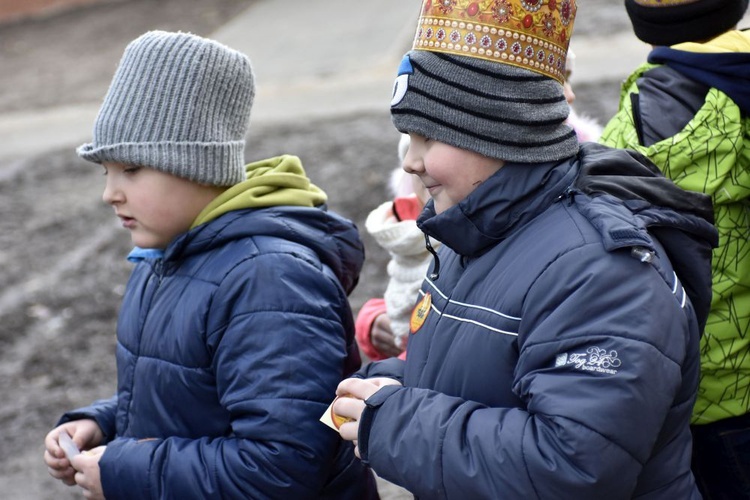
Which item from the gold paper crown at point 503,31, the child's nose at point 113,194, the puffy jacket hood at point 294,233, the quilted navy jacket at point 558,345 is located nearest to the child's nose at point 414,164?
the quilted navy jacket at point 558,345

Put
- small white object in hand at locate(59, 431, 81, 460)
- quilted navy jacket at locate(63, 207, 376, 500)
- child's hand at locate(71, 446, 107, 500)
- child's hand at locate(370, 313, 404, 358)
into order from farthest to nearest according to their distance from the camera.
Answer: child's hand at locate(370, 313, 404, 358)
small white object in hand at locate(59, 431, 81, 460)
child's hand at locate(71, 446, 107, 500)
quilted navy jacket at locate(63, 207, 376, 500)

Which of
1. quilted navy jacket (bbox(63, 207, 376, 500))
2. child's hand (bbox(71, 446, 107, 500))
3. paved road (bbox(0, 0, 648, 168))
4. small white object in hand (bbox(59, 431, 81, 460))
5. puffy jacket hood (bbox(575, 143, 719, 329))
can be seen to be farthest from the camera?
paved road (bbox(0, 0, 648, 168))

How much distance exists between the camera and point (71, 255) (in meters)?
7.03

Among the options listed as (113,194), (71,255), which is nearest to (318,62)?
(71,255)

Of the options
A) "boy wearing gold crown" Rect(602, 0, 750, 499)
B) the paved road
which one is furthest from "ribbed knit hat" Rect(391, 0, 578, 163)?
the paved road

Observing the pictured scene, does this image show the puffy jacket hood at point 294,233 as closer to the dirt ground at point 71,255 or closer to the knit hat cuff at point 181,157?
the knit hat cuff at point 181,157

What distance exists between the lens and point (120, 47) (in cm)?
1430

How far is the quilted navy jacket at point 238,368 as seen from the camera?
6.98ft

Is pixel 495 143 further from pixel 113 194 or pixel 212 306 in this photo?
pixel 113 194

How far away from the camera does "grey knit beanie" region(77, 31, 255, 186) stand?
2.30 metres

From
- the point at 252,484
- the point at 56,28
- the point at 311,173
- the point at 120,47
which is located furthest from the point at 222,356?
the point at 56,28

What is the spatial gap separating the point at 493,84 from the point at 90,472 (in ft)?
4.47

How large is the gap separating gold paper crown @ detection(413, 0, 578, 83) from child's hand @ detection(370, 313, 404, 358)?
1.30m

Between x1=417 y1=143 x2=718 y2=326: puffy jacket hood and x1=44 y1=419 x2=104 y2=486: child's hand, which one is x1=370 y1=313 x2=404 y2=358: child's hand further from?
x1=417 y1=143 x2=718 y2=326: puffy jacket hood
